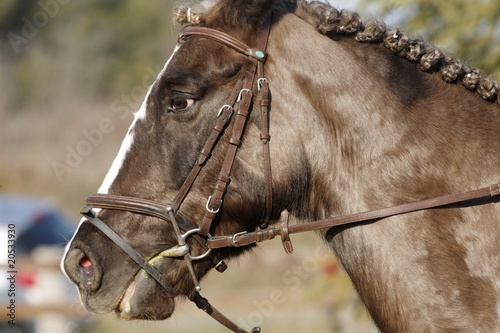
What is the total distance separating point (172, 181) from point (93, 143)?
1672 cm

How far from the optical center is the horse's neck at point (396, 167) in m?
3.07

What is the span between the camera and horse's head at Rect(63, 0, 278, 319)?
10.8 ft

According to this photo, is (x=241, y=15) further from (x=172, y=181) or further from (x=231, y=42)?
(x=172, y=181)

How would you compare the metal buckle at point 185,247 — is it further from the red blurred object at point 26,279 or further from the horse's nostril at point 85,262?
the red blurred object at point 26,279

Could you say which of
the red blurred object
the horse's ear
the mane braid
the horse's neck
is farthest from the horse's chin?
the red blurred object

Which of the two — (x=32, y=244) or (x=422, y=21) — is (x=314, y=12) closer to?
(x=422, y=21)

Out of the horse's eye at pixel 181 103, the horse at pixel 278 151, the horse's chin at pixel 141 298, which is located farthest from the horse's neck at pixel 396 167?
the horse's chin at pixel 141 298

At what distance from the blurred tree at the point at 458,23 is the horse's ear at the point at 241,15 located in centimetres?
352

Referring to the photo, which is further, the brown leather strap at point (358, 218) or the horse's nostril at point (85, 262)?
the horse's nostril at point (85, 262)

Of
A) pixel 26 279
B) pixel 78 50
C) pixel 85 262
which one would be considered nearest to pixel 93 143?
pixel 26 279

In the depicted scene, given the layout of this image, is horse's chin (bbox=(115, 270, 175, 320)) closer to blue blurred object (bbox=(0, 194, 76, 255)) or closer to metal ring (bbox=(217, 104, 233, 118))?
metal ring (bbox=(217, 104, 233, 118))

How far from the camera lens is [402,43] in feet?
11.1

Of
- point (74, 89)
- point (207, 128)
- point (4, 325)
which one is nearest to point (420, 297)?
point (207, 128)

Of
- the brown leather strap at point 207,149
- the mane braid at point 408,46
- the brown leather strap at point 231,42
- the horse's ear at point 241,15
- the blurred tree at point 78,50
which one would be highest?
the blurred tree at point 78,50
